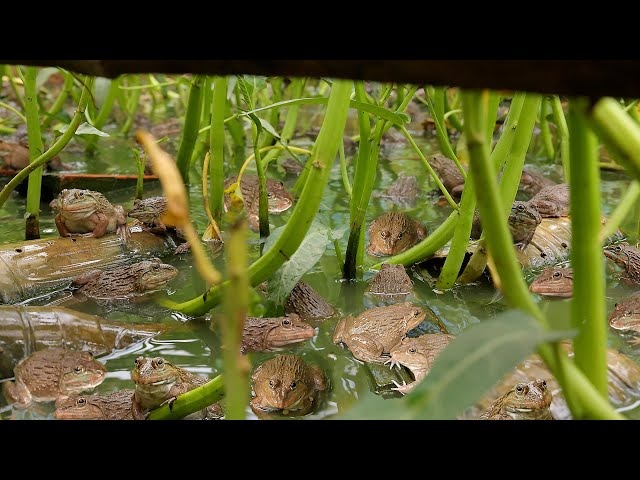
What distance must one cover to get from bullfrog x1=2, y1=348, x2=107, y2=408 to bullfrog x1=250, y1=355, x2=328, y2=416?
0.47m

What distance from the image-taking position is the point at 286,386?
78.7 inches

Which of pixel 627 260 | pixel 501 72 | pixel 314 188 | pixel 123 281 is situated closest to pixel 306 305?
pixel 123 281

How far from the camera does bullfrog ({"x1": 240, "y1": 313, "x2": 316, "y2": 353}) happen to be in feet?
7.69

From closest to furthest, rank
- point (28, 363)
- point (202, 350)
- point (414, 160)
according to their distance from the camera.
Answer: point (28, 363) → point (202, 350) → point (414, 160)

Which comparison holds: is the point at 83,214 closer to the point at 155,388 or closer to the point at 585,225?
the point at 155,388

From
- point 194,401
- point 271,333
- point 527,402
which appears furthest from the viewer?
point 271,333

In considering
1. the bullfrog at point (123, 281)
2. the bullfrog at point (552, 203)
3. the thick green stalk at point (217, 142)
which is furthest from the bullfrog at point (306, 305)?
the bullfrog at point (552, 203)

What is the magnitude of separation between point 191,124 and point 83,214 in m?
0.75

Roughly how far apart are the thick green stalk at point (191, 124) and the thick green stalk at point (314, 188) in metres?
1.75

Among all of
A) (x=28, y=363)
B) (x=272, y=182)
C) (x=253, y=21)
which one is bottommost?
(x=28, y=363)
